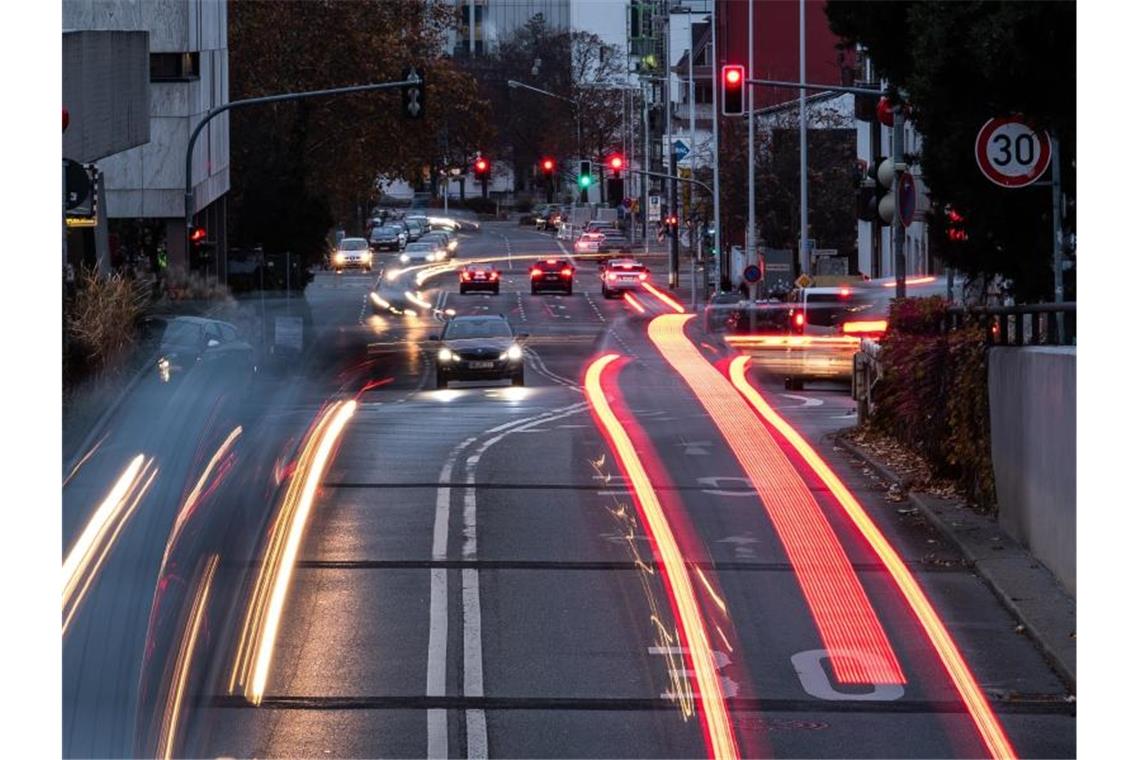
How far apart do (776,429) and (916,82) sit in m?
8.60

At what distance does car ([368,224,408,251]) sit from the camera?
350ft

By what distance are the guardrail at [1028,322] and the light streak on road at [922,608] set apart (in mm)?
1837

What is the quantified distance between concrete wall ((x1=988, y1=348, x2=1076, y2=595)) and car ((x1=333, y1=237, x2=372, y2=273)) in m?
74.4

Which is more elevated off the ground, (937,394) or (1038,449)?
(937,394)

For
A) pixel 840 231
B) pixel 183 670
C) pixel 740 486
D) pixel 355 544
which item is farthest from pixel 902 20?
pixel 840 231

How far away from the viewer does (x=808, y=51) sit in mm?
75812

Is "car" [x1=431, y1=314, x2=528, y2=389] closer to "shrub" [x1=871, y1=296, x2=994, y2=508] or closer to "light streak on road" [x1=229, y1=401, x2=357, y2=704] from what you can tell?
"light streak on road" [x1=229, y1=401, x2=357, y2=704]

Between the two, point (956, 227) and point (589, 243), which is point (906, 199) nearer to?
point (956, 227)

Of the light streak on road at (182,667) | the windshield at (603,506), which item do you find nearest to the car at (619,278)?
the windshield at (603,506)

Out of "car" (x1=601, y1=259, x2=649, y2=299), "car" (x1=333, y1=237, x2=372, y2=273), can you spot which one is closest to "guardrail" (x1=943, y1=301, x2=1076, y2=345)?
"car" (x1=601, y1=259, x2=649, y2=299)

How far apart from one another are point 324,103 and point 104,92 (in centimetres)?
3056

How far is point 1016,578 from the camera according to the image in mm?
14312

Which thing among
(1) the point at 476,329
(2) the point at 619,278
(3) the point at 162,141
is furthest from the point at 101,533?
(2) the point at 619,278

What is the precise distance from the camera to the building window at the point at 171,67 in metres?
Result: 47.9
